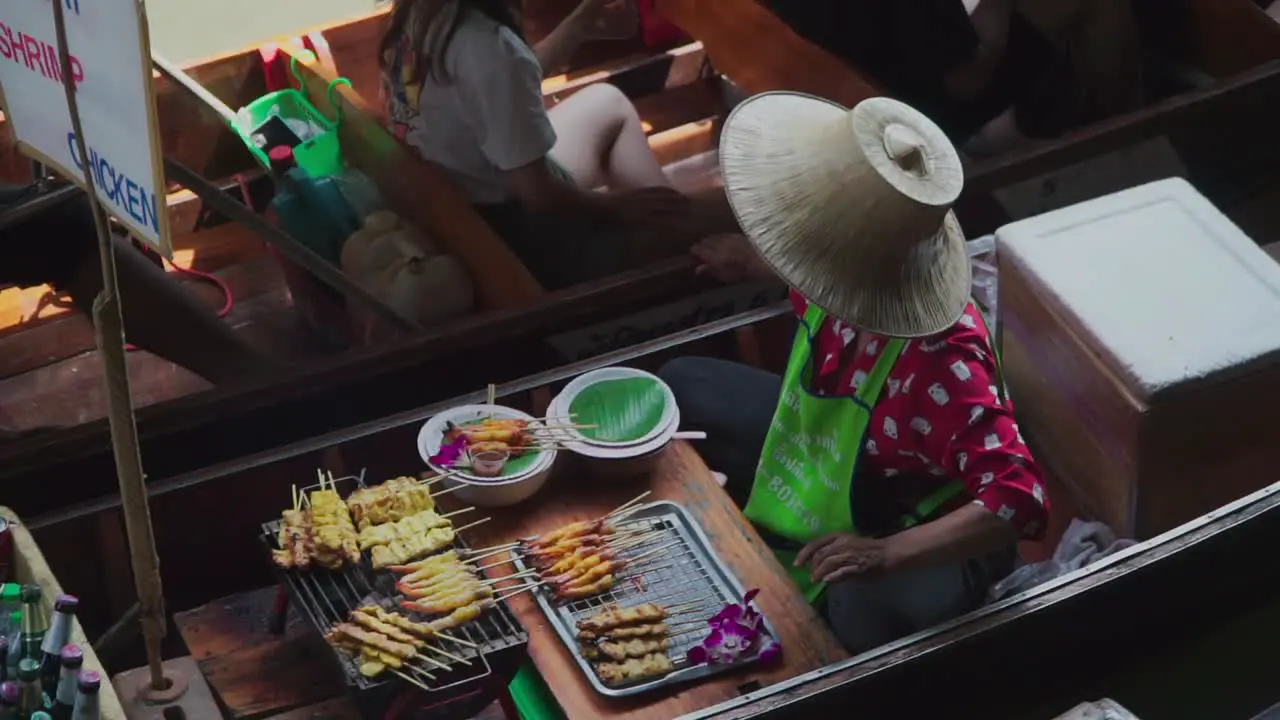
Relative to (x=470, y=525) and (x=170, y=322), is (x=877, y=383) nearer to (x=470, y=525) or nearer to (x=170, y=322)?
(x=470, y=525)

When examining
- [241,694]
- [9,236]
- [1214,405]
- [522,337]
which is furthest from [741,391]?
[9,236]

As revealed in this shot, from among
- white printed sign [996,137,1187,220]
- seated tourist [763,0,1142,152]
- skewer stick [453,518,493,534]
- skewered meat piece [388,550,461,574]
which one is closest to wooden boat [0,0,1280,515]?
white printed sign [996,137,1187,220]

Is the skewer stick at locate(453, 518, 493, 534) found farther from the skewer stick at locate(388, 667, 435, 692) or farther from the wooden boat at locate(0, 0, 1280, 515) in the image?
the wooden boat at locate(0, 0, 1280, 515)

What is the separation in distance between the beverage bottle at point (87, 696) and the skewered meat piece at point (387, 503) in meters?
0.86

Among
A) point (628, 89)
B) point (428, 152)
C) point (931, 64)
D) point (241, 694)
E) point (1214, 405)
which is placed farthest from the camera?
point (628, 89)

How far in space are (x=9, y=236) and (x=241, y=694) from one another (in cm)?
128

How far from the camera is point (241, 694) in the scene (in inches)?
120

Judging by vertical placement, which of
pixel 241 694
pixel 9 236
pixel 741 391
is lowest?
pixel 241 694

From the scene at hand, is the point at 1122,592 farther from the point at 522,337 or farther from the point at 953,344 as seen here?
the point at 522,337

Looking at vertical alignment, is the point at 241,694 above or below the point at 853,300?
below

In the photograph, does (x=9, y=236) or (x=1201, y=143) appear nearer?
(x=9, y=236)

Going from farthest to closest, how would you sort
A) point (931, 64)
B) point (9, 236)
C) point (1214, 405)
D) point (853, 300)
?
1. point (931, 64)
2. point (9, 236)
3. point (1214, 405)
4. point (853, 300)

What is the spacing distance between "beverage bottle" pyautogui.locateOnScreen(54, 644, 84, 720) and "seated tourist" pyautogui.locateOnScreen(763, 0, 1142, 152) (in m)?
3.01

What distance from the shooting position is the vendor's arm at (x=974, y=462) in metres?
2.88
